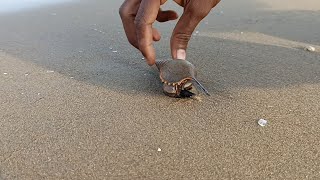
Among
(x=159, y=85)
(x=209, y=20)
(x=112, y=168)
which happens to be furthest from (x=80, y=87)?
(x=209, y=20)

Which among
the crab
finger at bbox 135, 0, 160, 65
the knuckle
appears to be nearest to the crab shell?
the crab

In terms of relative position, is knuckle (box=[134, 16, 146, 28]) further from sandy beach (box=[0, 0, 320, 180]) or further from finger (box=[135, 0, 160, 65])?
sandy beach (box=[0, 0, 320, 180])

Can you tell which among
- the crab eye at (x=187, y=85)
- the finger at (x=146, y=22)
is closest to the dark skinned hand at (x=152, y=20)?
the finger at (x=146, y=22)

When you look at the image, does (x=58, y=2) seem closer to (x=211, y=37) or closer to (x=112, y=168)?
(x=211, y=37)

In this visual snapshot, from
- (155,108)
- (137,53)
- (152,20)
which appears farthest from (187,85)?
(137,53)

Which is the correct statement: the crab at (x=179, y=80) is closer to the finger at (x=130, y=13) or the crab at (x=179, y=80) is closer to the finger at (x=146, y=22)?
the finger at (x=146, y=22)

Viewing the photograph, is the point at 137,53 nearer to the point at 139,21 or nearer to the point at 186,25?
the point at 186,25
